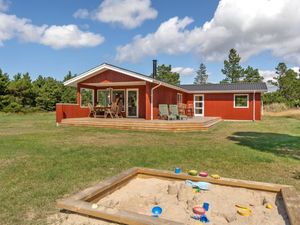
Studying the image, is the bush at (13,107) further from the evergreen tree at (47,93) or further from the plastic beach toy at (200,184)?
the plastic beach toy at (200,184)

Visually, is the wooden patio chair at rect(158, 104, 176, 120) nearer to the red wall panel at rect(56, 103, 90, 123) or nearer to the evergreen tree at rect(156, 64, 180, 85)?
the red wall panel at rect(56, 103, 90, 123)

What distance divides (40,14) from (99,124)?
9462 millimetres

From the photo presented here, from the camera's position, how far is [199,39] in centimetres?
2895

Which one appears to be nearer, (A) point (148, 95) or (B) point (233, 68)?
(A) point (148, 95)

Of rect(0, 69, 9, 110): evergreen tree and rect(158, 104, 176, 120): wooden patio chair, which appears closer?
rect(158, 104, 176, 120): wooden patio chair

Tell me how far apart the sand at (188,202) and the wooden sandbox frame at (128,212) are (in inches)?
2.8

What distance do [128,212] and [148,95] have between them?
1002 cm

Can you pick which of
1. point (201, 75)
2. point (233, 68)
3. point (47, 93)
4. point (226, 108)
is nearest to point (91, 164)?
point (226, 108)

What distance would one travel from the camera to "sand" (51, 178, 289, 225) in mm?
2395

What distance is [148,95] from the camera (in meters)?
12.1

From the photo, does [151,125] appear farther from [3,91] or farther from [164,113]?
[3,91]

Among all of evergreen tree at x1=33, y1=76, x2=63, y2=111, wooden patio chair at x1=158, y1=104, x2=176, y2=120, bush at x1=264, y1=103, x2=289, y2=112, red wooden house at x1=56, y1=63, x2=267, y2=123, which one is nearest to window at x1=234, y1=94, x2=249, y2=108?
red wooden house at x1=56, y1=63, x2=267, y2=123

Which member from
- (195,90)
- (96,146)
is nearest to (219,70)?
(195,90)

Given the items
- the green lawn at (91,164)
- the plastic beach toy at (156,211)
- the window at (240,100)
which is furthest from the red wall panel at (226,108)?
the plastic beach toy at (156,211)
